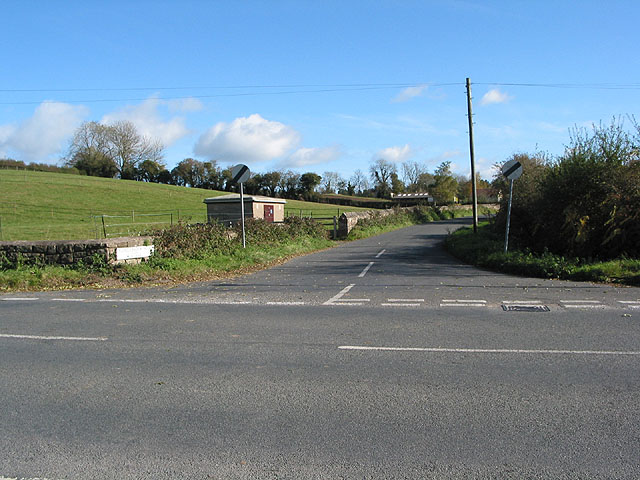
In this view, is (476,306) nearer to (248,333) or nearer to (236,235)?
(248,333)

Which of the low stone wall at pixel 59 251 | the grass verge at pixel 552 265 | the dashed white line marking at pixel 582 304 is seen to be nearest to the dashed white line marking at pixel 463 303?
the dashed white line marking at pixel 582 304

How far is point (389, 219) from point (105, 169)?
235 ft

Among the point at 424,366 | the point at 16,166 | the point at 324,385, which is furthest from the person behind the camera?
the point at 16,166

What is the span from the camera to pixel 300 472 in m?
3.49

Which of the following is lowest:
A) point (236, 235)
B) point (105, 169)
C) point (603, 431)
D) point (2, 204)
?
point (603, 431)

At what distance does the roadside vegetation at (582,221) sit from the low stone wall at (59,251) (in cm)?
1061

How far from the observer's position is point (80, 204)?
53969 mm

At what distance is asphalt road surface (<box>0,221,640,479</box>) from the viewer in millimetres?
3654

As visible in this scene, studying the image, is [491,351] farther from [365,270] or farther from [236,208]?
[236,208]

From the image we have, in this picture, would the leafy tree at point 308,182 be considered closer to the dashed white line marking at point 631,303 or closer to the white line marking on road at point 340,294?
the white line marking on road at point 340,294

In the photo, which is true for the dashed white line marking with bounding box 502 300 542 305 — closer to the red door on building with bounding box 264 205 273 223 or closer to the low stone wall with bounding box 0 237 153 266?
the low stone wall with bounding box 0 237 153 266

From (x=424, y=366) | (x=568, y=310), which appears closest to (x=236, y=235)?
(x=568, y=310)

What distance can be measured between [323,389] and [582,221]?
12.9 meters

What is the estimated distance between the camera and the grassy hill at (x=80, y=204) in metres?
40.7
